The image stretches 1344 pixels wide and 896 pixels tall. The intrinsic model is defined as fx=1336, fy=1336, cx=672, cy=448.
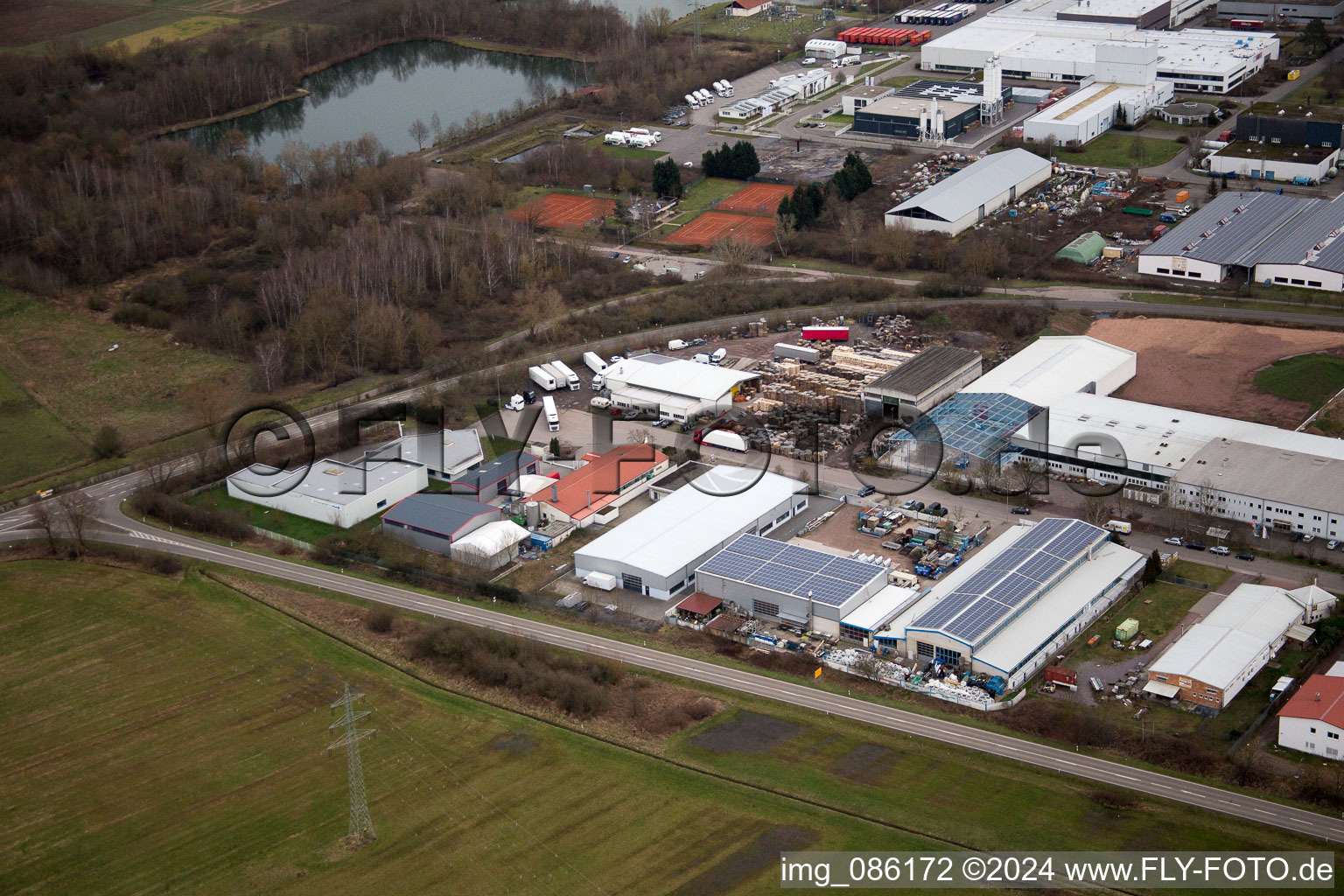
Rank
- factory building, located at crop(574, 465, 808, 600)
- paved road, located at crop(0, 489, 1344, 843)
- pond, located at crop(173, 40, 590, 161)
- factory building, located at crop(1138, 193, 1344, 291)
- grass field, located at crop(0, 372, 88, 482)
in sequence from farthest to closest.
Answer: pond, located at crop(173, 40, 590, 161) → factory building, located at crop(1138, 193, 1344, 291) → grass field, located at crop(0, 372, 88, 482) → factory building, located at crop(574, 465, 808, 600) → paved road, located at crop(0, 489, 1344, 843)

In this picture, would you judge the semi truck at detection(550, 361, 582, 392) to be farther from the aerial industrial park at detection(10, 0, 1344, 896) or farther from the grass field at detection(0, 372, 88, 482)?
the grass field at detection(0, 372, 88, 482)

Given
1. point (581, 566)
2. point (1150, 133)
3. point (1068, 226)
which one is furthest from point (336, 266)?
point (1150, 133)

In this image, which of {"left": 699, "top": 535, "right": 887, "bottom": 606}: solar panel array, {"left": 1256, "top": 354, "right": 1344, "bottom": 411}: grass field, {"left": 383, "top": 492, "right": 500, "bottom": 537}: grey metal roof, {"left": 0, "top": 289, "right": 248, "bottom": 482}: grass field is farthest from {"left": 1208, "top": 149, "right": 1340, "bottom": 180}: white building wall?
{"left": 0, "top": 289, "right": 248, "bottom": 482}: grass field

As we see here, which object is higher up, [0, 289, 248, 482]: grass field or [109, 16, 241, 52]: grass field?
[109, 16, 241, 52]: grass field

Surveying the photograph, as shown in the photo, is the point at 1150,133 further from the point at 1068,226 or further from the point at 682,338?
the point at 682,338

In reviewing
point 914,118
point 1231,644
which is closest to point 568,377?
point 1231,644

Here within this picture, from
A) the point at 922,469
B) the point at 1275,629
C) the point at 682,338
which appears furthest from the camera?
the point at 682,338

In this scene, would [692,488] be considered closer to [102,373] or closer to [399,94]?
[102,373]
